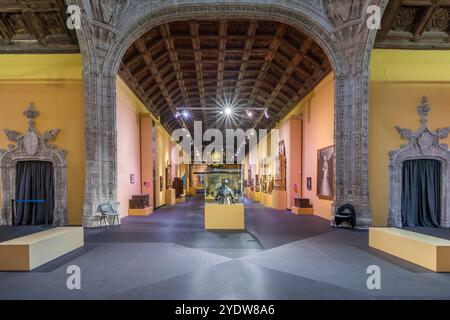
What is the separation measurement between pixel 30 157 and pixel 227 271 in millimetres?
8082

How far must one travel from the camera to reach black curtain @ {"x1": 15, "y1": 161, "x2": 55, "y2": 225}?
873 cm

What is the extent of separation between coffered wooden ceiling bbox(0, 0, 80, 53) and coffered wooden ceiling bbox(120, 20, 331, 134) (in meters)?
2.07

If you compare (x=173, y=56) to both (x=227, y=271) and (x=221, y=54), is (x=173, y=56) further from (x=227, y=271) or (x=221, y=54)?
(x=227, y=271)

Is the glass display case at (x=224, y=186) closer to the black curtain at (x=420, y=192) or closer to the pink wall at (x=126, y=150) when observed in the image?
the pink wall at (x=126, y=150)

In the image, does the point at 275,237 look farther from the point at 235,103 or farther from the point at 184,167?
the point at 184,167

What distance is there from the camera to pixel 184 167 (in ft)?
98.0

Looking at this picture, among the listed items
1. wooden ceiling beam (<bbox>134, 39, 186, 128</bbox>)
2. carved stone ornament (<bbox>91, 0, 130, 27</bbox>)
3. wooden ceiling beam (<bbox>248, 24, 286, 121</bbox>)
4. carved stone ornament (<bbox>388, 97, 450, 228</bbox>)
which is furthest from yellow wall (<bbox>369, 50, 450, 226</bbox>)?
carved stone ornament (<bbox>91, 0, 130, 27</bbox>)

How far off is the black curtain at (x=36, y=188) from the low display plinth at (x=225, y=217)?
17.8ft

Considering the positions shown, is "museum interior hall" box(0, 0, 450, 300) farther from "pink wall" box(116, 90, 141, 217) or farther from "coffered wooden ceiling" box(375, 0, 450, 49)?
"pink wall" box(116, 90, 141, 217)

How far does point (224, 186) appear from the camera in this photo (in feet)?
26.8

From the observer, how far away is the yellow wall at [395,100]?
8.45m

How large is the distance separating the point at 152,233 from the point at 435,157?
920 centimetres

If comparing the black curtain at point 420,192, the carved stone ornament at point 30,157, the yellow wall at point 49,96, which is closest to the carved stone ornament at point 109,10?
the yellow wall at point 49,96

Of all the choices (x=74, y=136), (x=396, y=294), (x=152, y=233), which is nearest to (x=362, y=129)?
(x=396, y=294)
